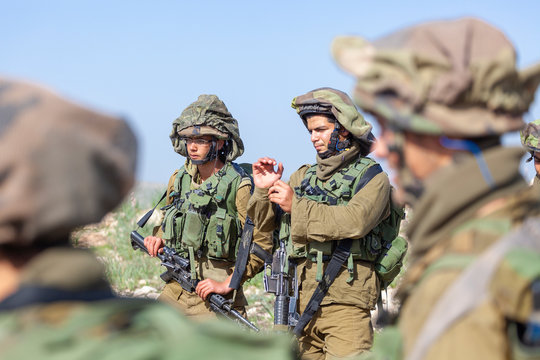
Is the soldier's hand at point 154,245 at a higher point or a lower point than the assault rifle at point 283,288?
higher

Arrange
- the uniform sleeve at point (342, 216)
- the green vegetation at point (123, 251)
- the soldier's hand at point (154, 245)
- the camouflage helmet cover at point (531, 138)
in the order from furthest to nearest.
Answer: the green vegetation at point (123, 251), the camouflage helmet cover at point (531, 138), the soldier's hand at point (154, 245), the uniform sleeve at point (342, 216)

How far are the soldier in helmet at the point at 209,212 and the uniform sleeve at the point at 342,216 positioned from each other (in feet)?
2.60

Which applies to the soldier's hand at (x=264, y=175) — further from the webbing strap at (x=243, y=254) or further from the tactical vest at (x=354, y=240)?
the webbing strap at (x=243, y=254)

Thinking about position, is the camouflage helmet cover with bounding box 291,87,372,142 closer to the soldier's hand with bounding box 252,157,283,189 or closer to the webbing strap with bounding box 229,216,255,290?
the soldier's hand with bounding box 252,157,283,189

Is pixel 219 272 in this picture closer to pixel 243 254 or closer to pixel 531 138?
pixel 243 254

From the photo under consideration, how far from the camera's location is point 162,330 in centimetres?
173

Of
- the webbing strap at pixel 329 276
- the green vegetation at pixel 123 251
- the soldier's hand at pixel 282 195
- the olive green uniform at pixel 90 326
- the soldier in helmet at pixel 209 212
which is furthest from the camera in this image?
the green vegetation at pixel 123 251

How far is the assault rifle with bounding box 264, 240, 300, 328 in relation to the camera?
652 cm

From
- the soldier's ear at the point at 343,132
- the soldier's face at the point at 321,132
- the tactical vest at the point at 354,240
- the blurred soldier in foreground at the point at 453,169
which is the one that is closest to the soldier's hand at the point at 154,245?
the tactical vest at the point at 354,240

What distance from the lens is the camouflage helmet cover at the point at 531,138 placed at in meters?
8.31

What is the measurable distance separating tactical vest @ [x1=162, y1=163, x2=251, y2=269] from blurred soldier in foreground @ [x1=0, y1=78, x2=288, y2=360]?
5.04m

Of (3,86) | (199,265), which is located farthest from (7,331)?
(199,265)

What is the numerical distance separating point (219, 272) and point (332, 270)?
1406 mm

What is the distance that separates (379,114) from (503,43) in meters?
0.46
